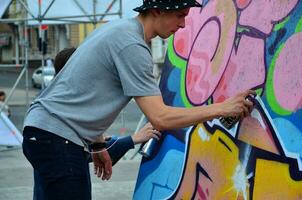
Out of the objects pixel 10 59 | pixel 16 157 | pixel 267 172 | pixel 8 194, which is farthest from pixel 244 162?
pixel 10 59

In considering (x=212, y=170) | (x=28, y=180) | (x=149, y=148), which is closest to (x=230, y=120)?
(x=212, y=170)

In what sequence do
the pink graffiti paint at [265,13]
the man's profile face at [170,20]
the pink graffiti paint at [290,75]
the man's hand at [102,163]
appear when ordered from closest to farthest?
the pink graffiti paint at [290,75], the pink graffiti paint at [265,13], the man's profile face at [170,20], the man's hand at [102,163]

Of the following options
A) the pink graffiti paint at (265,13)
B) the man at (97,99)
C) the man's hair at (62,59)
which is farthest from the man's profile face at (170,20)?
the man's hair at (62,59)

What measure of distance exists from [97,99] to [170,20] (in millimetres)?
464

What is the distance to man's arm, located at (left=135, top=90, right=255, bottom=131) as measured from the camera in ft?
8.44

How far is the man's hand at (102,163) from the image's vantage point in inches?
128

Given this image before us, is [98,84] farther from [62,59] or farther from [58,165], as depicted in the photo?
[62,59]

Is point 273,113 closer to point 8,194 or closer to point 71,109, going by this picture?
point 71,109

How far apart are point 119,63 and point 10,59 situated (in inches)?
1702

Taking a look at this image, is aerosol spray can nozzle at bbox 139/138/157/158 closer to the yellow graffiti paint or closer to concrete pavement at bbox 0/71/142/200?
the yellow graffiti paint

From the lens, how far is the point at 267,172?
252 cm

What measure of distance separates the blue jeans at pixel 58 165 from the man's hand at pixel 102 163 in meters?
0.38

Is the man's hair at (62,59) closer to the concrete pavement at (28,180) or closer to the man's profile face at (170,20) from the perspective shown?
the man's profile face at (170,20)

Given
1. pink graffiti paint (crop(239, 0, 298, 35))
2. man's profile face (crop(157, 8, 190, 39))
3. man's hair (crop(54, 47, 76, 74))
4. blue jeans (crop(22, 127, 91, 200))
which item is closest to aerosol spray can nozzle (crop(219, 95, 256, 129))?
pink graffiti paint (crop(239, 0, 298, 35))
